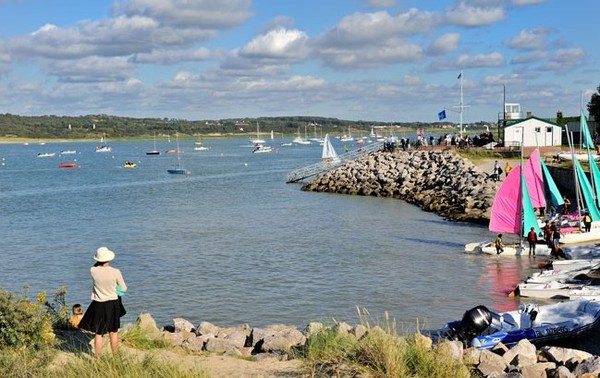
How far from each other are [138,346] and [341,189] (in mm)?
45224

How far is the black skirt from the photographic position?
1105 centimetres

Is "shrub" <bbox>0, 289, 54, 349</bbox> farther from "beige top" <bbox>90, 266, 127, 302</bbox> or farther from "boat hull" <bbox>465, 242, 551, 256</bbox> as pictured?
"boat hull" <bbox>465, 242, 551, 256</bbox>

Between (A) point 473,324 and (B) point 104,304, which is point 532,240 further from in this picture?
(B) point 104,304

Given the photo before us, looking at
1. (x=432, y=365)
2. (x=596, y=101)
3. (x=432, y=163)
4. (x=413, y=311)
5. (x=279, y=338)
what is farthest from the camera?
(x=596, y=101)

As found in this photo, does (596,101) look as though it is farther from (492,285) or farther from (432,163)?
(492,285)

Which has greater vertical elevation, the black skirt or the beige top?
Answer: the beige top

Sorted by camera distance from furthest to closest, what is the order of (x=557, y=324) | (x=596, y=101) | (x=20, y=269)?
(x=596, y=101), (x=20, y=269), (x=557, y=324)

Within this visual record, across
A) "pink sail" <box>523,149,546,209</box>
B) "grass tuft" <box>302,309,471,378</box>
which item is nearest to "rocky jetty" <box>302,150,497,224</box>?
"pink sail" <box>523,149,546,209</box>

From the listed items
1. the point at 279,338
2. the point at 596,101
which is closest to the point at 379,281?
the point at 279,338

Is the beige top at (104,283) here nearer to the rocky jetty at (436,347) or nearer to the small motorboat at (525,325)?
the rocky jetty at (436,347)

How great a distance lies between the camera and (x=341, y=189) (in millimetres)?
57188

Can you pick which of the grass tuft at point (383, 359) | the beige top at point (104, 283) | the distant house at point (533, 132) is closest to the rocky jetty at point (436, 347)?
the grass tuft at point (383, 359)

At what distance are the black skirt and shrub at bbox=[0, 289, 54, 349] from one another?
0.96 meters

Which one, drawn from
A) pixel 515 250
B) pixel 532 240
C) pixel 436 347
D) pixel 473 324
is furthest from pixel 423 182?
pixel 436 347
